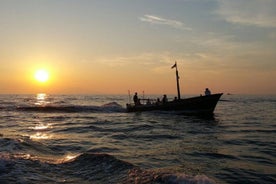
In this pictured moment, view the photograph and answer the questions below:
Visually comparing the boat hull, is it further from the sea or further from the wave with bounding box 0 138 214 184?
the wave with bounding box 0 138 214 184

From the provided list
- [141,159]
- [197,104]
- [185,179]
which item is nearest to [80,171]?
[141,159]

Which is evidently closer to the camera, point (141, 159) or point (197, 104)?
point (141, 159)

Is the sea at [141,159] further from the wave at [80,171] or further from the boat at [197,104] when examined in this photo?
the boat at [197,104]

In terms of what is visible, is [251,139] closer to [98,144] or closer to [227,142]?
[227,142]

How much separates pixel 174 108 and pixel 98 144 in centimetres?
2236

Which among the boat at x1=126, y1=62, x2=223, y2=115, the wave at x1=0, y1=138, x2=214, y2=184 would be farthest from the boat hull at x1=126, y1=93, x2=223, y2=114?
the wave at x1=0, y1=138, x2=214, y2=184

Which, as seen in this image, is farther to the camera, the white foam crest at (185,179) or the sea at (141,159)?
the sea at (141,159)

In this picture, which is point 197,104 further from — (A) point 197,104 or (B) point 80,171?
(B) point 80,171

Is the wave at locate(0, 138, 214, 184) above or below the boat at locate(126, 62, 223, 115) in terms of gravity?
below

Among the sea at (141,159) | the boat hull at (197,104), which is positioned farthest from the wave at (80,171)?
the boat hull at (197,104)

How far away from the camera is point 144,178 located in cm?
1034

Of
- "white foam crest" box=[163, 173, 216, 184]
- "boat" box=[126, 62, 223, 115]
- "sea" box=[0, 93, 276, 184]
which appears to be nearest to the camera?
"white foam crest" box=[163, 173, 216, 184]

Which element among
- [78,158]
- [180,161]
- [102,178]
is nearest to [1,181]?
[102,178]

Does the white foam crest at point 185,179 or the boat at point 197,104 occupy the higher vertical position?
the boat at point 197,104
